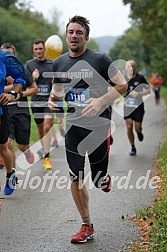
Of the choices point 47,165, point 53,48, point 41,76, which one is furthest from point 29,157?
point 53,48

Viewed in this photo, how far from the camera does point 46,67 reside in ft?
35.7

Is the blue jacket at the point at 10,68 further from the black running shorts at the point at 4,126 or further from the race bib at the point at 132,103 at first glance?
the race bib at the point at 132,103

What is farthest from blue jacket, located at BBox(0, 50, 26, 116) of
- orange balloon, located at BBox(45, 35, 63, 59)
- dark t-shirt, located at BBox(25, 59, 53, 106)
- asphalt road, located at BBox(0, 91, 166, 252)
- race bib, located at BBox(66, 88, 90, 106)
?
orange balloon, located at BBox(45, 35, 63, 59)

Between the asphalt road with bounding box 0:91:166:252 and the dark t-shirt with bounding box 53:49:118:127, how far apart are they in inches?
49.5

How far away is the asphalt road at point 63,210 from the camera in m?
5.87

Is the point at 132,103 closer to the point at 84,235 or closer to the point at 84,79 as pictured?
the point at 84,79

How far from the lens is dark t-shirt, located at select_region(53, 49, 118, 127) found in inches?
227

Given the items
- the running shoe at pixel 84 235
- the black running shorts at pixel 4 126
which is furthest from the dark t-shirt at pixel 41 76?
the running shoe at pixel 84 235

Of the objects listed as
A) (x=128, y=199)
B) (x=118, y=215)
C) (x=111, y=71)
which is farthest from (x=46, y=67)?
(x=111, y=71)

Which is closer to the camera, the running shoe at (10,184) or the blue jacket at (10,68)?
the blue jacket at (10,68)

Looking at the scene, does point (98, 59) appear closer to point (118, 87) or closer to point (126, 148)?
point (118, 87)

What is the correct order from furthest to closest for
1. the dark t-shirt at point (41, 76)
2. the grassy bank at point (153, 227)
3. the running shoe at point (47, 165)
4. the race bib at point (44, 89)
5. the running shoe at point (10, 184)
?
the race bib at point (44, 89)
the dark t-shirt at point (41, 76)
the running shoe at point (47, 165)
the running shoe at point (10, 184)
the grassy bank at point (153, 227)

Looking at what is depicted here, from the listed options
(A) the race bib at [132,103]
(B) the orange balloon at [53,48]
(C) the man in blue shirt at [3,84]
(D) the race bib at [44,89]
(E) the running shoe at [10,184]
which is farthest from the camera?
(B) the orange balloon at [53,48]

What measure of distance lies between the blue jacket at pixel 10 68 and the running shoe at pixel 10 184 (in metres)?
1.72
